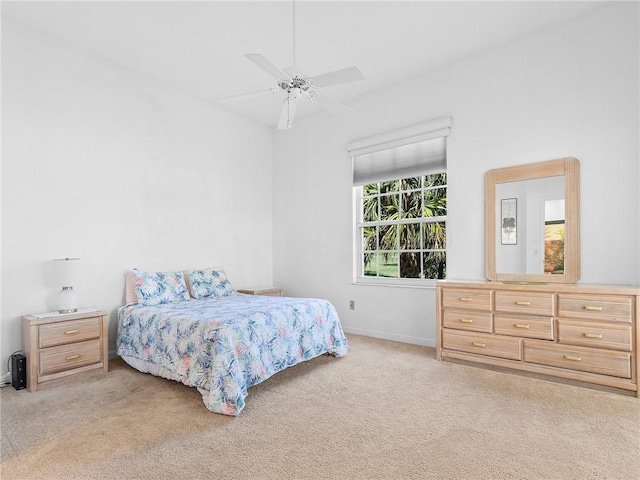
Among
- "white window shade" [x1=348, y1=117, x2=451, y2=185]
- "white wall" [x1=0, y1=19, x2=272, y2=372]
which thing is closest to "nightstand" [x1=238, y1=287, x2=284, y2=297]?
"white wall" [x1=0, y1=19, x2=272, y2=372]

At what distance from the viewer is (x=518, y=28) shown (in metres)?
3.38

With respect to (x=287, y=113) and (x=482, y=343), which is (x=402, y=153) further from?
(x=482, y=343)

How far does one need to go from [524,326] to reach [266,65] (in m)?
2.86

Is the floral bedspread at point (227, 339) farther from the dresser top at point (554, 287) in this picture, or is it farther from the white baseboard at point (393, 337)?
the dresser top at point (554, 287)

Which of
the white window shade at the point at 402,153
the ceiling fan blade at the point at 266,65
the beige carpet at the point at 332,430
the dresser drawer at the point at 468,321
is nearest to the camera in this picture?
the beige carpet at the point at 332,430

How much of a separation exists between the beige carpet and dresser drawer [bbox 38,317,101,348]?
34cm

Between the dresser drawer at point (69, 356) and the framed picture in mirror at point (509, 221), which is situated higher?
the framed picture in mirror at point (509, 221)

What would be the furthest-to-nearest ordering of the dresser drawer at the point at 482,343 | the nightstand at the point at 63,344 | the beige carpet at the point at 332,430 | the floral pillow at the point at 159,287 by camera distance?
the floral pillow at the point at 159,287
the dresser drawer at the point at 482,343
the nightstand at the point at 63,344
the beige carpet at the point at 332,430

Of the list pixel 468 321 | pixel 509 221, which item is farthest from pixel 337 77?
pixel 468 321

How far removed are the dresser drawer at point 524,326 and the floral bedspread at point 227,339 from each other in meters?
1.47

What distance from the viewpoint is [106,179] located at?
12.6 ft

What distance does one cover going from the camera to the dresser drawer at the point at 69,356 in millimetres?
2982

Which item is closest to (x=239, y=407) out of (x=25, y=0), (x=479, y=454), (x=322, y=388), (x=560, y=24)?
(x=322, y=388)

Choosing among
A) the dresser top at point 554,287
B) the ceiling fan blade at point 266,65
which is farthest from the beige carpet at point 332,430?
the ceiling fan blade at point 266,65
